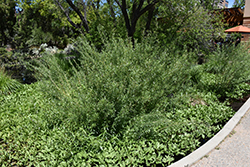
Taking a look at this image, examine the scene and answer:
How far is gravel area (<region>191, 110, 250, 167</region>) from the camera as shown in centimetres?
264

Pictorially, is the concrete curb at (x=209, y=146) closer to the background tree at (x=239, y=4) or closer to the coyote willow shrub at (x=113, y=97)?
the coyote willow shrub at (x=113, y=97)

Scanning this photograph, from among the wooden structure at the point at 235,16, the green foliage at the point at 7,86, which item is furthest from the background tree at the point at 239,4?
the green foliage at the point at 7,86

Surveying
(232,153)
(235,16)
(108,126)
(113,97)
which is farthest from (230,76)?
(235,16)

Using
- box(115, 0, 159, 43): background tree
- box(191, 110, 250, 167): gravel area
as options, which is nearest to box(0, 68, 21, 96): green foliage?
box(115, 0, 159, 43): background tree

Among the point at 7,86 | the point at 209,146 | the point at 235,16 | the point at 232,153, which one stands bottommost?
the point at 232,153

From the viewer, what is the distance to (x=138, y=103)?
3.13 meters

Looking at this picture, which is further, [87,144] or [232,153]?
[232,153]

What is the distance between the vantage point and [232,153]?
9.35 feet

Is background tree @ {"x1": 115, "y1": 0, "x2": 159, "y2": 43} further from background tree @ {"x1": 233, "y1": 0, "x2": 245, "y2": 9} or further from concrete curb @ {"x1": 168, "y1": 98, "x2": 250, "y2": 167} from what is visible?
background tree @ {"x1": 233, "y1": 0, "x2": 245, "y2": 9}

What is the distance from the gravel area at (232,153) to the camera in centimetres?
264

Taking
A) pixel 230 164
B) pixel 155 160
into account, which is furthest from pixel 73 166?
pixel 230 164

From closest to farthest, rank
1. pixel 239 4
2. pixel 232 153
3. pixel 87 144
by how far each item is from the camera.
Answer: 1. pixel 87 144
2. pixel 232 153
3. pixel 239 4

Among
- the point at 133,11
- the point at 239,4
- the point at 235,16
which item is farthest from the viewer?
the point at 239,4

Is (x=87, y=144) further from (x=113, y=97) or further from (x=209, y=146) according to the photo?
(x=209, y=146)
